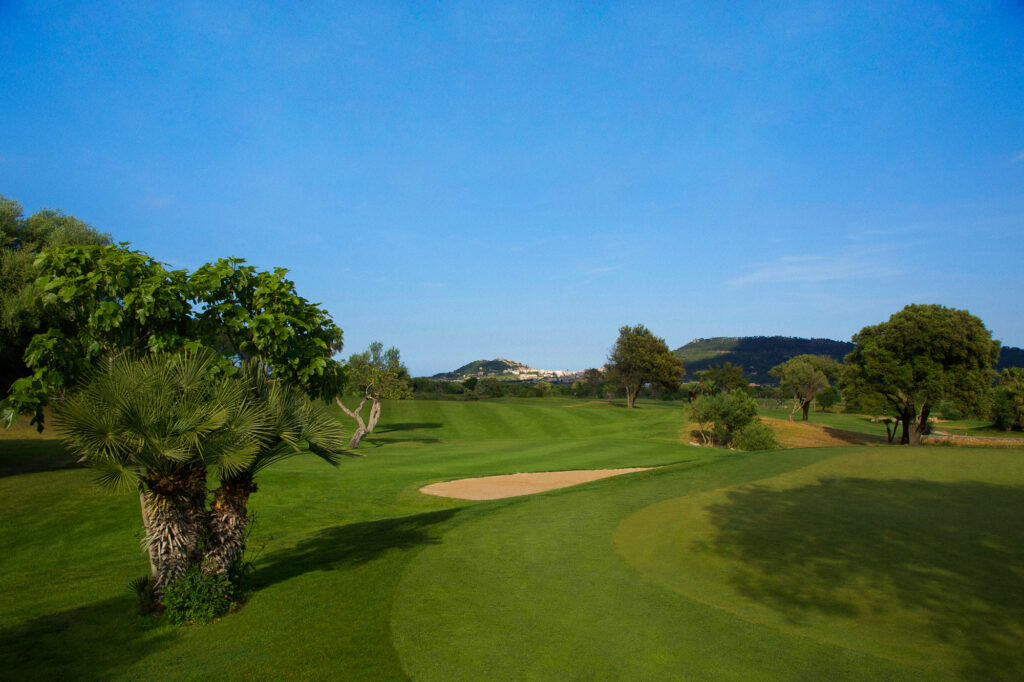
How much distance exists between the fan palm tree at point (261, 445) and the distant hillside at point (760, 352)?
13262 centimetres

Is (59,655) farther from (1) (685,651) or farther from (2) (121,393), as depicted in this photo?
(1) (685,651)

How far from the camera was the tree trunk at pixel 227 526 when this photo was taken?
8.51m

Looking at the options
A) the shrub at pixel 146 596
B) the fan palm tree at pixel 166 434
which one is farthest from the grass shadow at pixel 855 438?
the shrub at pixel 146 596

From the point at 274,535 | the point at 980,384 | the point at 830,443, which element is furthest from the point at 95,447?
the point at 830,443

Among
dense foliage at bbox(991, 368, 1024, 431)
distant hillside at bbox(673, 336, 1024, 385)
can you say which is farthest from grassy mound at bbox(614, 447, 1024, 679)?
distant hillside at bbox(673, 336, 1024, 385)

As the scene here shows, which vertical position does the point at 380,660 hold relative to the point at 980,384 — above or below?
below

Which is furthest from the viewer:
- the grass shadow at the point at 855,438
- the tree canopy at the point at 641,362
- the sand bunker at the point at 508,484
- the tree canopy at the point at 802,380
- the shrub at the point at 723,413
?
the tree canopy at the point at 641,362

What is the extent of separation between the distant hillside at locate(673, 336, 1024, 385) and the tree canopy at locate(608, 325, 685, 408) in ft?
223

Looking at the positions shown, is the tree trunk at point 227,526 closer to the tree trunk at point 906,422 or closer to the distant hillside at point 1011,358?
the tree trunk at point 906,422

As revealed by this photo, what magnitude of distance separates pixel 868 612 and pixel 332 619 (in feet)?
22.6

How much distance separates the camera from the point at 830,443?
41.9 m

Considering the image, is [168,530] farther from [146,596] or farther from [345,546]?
[345,546]

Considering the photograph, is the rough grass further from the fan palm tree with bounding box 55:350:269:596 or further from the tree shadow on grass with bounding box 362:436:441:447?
the fan palm tree with bounding box 55:350:269:596

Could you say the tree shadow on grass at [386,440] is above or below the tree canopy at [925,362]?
below
